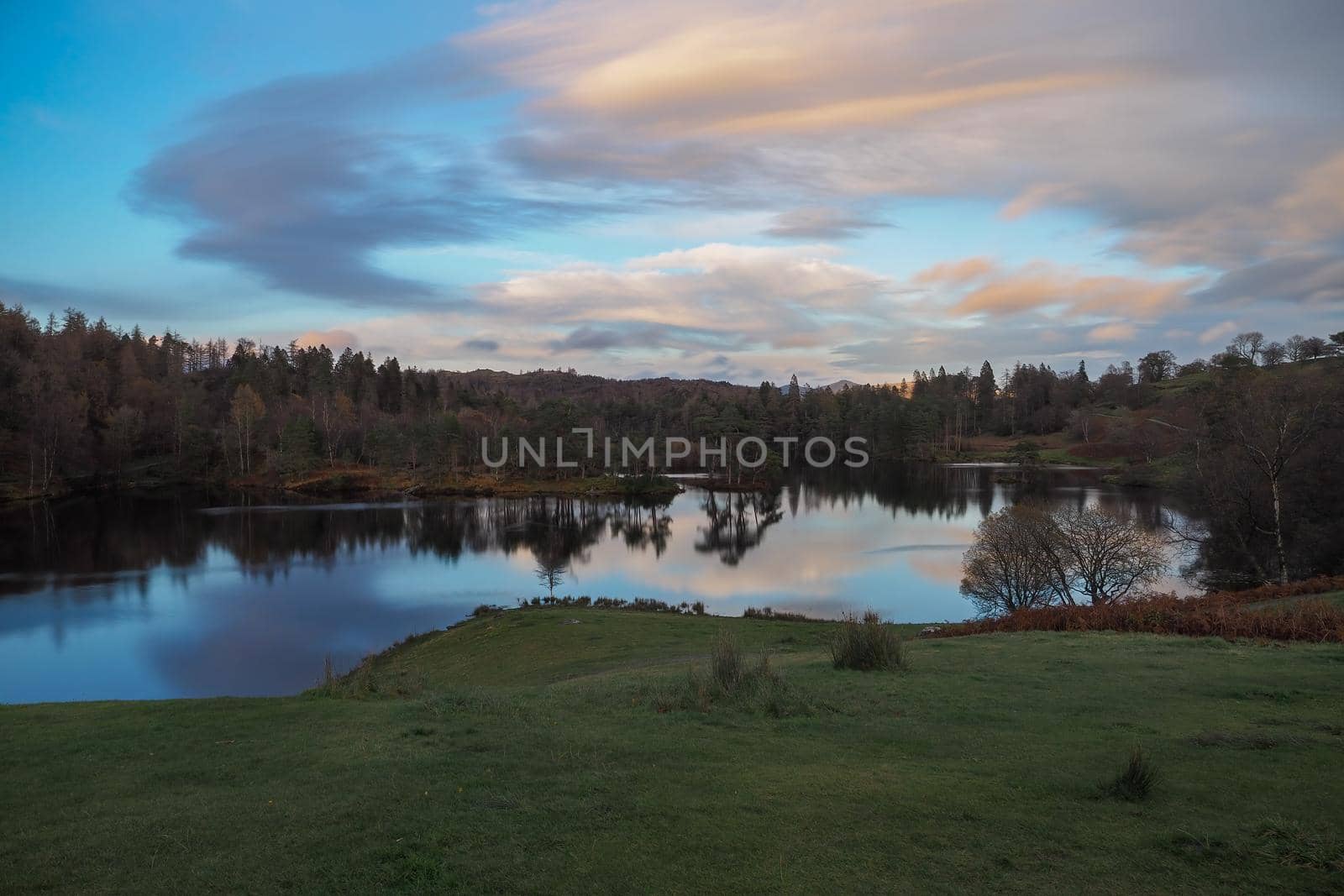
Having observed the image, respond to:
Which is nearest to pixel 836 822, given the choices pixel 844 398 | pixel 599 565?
pixel 599 565

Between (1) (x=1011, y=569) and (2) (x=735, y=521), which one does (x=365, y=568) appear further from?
(1) (x=1011, y=569)

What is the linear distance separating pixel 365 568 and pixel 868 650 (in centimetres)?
3475

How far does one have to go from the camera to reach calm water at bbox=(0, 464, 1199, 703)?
2367 cm

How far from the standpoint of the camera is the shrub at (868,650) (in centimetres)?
1082

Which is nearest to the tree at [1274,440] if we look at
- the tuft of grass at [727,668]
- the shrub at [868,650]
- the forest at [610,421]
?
the forest at [610,421]

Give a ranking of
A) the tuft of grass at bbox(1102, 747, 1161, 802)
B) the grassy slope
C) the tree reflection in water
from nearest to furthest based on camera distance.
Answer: the grassy slope → the tuft of grass at bbox(1102, 747, 1161, 802) → the tree reflection in water

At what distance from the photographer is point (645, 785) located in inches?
233

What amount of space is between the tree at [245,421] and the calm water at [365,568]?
17.7 meters

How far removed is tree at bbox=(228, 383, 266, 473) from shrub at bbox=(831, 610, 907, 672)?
9436 centimetres

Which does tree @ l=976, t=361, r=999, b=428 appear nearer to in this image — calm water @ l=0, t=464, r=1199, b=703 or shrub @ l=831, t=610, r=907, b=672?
calm water @ l=0, t=464, r=1199, b=703

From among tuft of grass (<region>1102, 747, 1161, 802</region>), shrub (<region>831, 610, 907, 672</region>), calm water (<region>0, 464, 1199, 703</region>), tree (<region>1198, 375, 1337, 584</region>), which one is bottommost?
calm water (<region>0, 464, 1199, 703</region>)

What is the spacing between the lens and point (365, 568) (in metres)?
39.3

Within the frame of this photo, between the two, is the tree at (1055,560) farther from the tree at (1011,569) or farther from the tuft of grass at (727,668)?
the tuft of grass at (727,668)

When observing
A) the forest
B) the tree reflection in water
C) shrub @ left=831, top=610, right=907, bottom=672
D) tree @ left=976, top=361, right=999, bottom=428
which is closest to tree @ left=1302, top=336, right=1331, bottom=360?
the forest
